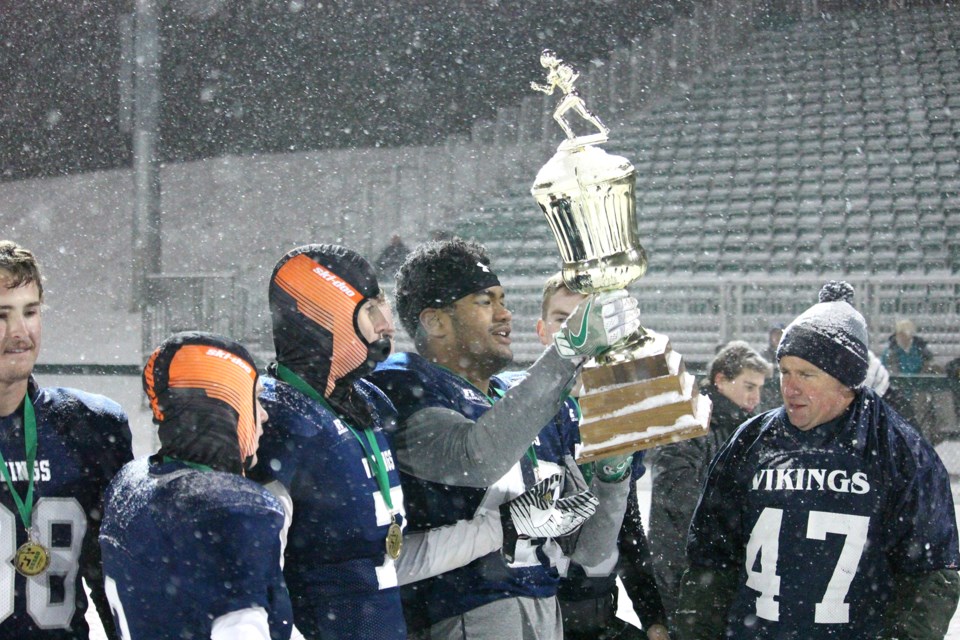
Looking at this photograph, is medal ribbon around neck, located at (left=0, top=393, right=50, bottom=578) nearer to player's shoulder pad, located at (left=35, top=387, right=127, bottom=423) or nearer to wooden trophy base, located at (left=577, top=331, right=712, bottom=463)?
player's shoulder pad, located at (left=35, top=387, right=127, bottom=423)

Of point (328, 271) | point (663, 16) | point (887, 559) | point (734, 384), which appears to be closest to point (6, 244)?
point (328, 271)

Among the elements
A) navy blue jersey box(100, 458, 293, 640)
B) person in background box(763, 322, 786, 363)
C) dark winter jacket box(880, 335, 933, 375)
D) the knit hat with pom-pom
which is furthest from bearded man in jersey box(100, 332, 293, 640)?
dark winter jacket box(880, 335, 933, 375)

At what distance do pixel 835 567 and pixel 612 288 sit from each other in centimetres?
88

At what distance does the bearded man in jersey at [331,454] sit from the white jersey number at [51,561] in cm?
50

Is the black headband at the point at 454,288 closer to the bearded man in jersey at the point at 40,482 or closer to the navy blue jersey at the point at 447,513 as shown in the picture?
the navy blue jersey at the point at 447,513

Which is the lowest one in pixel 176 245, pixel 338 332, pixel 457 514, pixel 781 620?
pixel 176 245

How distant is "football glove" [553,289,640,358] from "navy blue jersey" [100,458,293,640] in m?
0.66

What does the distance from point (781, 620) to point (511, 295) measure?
977cm

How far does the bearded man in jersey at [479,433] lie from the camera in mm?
2176

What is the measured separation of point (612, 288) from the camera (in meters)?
2.40

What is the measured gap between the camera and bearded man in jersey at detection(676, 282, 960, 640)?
2572 millimetres

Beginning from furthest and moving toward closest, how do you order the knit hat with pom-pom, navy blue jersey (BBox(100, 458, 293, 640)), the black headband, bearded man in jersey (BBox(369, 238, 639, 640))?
the knit hat with pom-pom
the black headband
bearded man in jersey (BBox(369, 238, 639, 640))
navy blue jersey (BBox(100, 458, 293, 640))

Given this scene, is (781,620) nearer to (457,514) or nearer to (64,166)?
(457,514)

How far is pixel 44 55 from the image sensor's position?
19.5 metres
